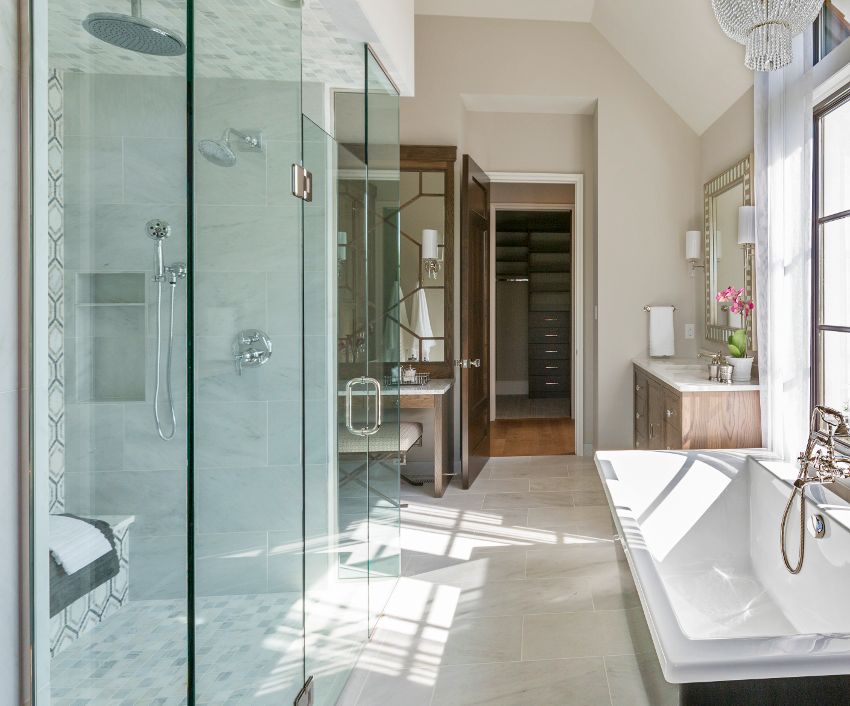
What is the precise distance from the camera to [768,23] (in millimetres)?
1755

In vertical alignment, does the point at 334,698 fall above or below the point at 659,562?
below

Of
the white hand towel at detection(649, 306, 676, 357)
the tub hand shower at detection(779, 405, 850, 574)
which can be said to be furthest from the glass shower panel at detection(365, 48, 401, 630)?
the white hand towel at detection(649, 306, 676, 357)

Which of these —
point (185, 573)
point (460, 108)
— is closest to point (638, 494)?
point (185, 573)

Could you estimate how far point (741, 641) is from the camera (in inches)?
42.8

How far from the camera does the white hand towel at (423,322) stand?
411 cm

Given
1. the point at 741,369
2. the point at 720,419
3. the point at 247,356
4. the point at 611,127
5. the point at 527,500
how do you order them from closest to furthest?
1. the point at 247,356
2. the point at 720,419
3. the point at 741,369
4. the point at 527,500
5. the point at 611,127

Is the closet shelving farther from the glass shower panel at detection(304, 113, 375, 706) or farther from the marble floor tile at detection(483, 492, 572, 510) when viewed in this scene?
the glass shower panel at detection(304, 113, 375, 706)

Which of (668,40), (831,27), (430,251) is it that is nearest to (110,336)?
(831,27)

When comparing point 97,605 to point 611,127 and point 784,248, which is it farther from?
point 611,127

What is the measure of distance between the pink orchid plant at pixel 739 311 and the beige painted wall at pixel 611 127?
0.99 meters

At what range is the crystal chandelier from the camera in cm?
172

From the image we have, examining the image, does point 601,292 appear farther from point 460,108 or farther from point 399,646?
point 399,646

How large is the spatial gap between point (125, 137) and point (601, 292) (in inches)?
155

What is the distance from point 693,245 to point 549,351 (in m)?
3.47
